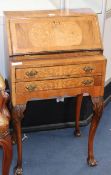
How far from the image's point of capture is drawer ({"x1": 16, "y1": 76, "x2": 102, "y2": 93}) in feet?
5.69

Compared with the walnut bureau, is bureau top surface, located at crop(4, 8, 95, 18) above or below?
above

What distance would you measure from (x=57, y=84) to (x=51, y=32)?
31 centimetres

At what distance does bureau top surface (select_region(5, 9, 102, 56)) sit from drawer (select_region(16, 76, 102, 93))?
6.9 inches

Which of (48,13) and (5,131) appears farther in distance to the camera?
(48,13)

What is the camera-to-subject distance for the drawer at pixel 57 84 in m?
1.74

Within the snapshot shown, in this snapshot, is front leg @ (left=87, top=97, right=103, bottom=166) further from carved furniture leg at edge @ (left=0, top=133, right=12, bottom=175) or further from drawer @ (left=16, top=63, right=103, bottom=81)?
carved furniture leg at edge @ (left=0, top=133, right=12, bottom=175)

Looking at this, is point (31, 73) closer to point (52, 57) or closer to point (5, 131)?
point (52, 57)

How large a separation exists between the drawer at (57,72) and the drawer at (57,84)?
3cm

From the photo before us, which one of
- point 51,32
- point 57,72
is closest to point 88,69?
point 57,72

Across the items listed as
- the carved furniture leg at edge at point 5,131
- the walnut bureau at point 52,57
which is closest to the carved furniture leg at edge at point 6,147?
the carved furniture leg at edge at point 5,131

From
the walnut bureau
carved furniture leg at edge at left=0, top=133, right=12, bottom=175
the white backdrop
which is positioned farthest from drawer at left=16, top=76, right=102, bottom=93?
the white backdrop

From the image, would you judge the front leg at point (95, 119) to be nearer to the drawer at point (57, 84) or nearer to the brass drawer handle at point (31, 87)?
the drawer at point (57, 84)

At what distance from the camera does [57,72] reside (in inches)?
69.2

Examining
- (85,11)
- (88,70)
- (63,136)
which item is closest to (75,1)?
(85,11)
